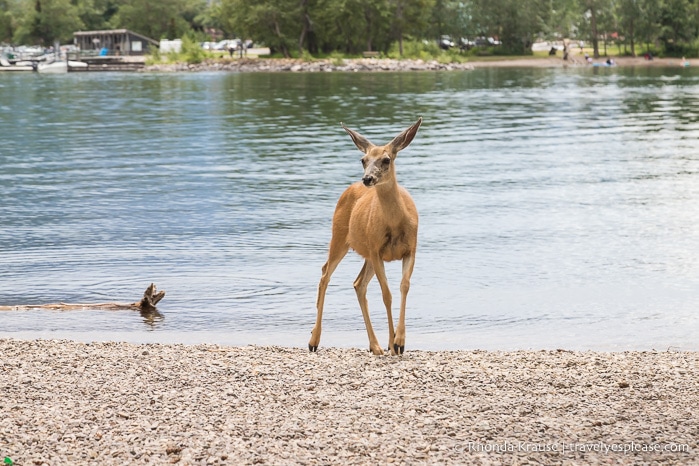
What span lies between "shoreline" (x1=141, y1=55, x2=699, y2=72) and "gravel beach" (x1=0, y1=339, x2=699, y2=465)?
118m

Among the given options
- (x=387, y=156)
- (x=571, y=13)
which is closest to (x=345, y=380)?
(x=387, y=156)

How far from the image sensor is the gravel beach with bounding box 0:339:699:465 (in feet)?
23.4

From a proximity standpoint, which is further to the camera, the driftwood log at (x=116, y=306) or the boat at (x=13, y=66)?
the boat at (x=13, y=66)

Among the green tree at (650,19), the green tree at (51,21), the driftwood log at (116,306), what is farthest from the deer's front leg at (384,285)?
the green tree at (51,21)

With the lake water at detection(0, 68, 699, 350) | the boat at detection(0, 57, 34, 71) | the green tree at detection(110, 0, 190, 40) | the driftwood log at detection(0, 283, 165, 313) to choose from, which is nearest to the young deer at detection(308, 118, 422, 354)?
the lake water at detection(0, 68, 699, 350)

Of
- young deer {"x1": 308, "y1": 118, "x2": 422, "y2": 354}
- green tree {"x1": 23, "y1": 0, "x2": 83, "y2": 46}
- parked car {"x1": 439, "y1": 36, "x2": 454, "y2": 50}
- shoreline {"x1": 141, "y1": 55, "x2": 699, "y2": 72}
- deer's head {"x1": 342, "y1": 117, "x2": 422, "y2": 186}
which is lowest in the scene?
young deer {"x1": 308, "y1": 118, "x2": 422, "y2": 354}

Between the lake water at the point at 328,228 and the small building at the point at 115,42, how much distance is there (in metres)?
111

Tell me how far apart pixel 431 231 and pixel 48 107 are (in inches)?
1859

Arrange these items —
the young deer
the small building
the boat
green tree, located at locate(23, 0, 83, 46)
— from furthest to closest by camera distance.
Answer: green tree, located at locate(23, 0, 83, 46) < the small building < the boat < the young deer

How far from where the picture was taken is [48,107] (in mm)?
63250

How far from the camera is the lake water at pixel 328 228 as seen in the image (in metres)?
13.2

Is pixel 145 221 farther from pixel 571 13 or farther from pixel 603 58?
pixel 571 13

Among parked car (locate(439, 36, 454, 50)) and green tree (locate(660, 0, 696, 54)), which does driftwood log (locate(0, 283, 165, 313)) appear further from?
parked car (locate(439, 36, 454, 50))

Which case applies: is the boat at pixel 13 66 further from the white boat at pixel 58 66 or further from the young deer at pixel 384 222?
the young deer at pixel 384 222
